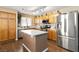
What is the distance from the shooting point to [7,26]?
4.05 m

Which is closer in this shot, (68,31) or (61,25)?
(68,31)

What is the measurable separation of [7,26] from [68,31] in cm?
298

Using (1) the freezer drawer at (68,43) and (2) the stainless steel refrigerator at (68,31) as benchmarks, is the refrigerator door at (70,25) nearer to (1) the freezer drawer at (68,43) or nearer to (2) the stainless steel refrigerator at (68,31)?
(2) the stainless steel refrigerator at (68,31)

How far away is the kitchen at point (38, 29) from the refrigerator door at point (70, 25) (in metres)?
0.03

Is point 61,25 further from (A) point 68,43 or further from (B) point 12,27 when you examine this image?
(B) point 12,27

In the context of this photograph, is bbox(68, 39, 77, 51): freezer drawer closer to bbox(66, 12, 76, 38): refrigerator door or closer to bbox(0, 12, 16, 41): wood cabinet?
bbox(66, 12, 76, 38): refrigerator door

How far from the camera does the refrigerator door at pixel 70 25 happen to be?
2434mm

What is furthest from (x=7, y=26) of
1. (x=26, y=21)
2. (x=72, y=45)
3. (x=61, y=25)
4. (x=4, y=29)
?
(x=72, y=45)

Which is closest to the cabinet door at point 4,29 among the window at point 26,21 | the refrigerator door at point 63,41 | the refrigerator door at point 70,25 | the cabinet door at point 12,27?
the cabinet door at point 12,27

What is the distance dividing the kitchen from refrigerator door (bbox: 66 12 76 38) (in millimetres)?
30

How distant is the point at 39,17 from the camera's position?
15.7 ft
